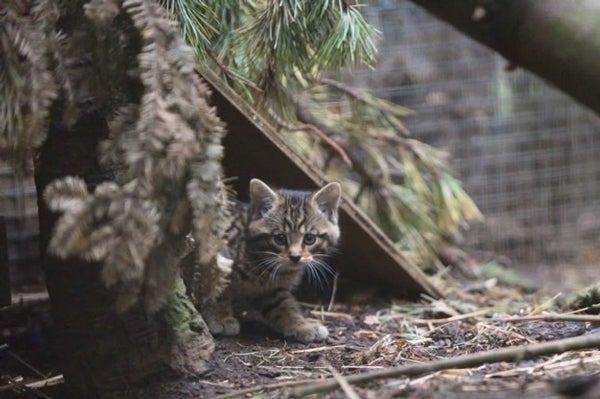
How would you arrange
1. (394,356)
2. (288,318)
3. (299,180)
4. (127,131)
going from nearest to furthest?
1. (127,131)
2. (394,356)
3. (288,318)
4. (299,180)

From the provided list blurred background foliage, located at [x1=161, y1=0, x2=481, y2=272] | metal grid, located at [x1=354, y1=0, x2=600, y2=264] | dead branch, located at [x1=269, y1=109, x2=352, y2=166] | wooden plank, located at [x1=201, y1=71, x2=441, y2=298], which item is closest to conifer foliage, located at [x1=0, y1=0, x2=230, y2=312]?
blurred background foliage, located at [x1=161, y1=0, x2=481, y2=272]

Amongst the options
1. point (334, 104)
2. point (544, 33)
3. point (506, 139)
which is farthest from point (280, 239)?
point (506, 139)

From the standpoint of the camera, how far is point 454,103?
655cm

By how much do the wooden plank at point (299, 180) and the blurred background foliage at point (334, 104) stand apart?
0.13 m

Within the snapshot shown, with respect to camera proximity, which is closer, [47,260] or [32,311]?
[47,260]

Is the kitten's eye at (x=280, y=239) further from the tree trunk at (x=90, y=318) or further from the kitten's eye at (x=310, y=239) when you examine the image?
the tree trunk at (x=90, y=318)

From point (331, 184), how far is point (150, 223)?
1.76 m

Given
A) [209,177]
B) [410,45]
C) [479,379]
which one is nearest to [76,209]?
[209,177]

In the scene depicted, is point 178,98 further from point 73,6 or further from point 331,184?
point 331,184

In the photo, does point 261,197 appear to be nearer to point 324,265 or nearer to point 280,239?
point 280,239

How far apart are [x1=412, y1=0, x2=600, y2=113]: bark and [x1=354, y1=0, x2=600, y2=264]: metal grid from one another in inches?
163

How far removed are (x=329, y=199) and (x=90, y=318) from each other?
1454 millimetres

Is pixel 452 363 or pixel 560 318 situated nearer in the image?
pixel 452 363

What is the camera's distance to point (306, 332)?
339cm
